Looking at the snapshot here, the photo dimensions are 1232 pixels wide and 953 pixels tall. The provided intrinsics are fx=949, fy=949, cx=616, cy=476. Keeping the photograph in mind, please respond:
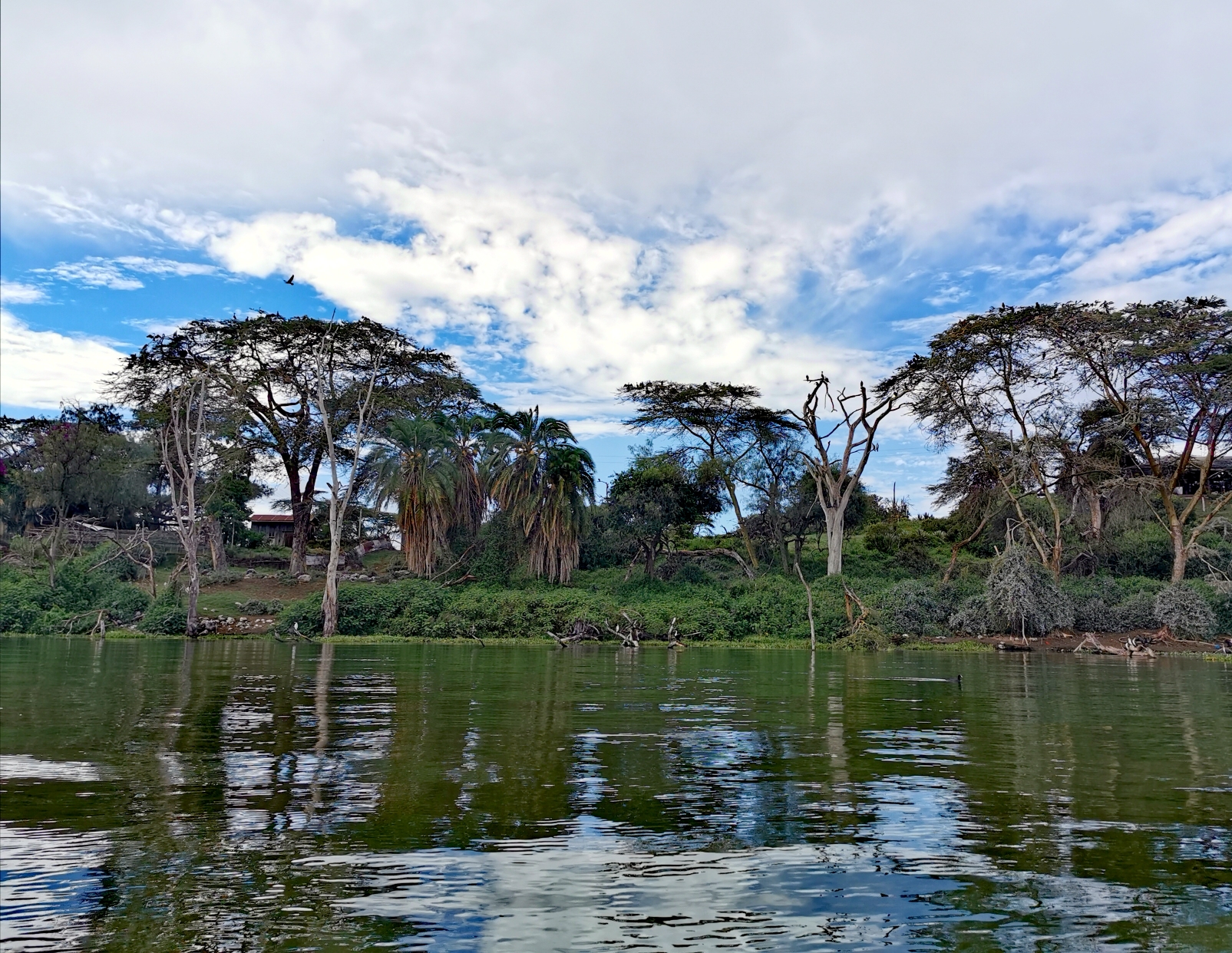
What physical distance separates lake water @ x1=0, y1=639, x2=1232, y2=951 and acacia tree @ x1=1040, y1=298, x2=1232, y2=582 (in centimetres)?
2753

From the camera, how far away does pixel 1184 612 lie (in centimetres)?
3750

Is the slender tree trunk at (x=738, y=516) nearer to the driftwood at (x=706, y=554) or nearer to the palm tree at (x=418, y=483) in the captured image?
the driftwood at (x=706, y=554)

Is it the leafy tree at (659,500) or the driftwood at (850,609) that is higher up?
the leafy tree at (659,500)

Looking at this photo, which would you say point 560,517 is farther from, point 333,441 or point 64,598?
point 64,598

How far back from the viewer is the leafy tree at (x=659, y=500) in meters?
46.6

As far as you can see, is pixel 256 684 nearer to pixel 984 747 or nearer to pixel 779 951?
pixel 984 747

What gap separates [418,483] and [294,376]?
9.88 metres

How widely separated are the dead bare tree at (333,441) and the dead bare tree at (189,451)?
4963 mm

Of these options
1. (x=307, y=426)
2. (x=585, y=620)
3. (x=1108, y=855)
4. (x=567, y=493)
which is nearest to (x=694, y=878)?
(x=1108, y=855)

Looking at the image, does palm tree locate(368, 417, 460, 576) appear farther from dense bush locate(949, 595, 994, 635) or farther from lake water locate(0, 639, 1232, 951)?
lake water locate(0, 639, 1232, 951)

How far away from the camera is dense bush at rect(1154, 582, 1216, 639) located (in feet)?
122

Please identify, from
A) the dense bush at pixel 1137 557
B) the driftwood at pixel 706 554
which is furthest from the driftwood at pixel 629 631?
the dense bush at pixel 1137 557

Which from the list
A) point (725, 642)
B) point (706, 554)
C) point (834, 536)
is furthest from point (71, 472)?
point (834, 536)

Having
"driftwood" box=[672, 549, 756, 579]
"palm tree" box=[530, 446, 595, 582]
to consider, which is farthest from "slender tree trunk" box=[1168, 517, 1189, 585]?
"palm tree" box=[530, 446, 595, 582]
